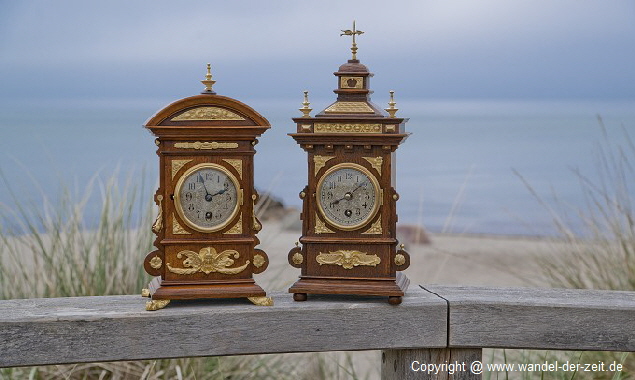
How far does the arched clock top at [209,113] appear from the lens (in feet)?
8.95

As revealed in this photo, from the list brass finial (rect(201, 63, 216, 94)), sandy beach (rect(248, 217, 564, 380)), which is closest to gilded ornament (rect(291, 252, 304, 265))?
brass finial (rect(201, 63, 216, 94))

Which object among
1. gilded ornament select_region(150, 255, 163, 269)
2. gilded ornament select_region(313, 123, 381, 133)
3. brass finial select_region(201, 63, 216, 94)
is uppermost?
brass finial select_region(201, 63, 216, 94)

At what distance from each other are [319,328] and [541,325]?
2.28 ft

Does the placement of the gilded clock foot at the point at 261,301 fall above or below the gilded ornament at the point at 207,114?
below

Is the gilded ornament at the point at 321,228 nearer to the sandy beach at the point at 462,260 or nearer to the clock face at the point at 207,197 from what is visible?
the clock face at the point at 207,197

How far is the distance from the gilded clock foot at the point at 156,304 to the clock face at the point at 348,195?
1.81 ft

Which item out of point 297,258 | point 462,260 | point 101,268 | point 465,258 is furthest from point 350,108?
point 462,260

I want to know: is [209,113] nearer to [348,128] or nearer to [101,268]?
[348,128]

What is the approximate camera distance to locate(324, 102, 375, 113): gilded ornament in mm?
2791

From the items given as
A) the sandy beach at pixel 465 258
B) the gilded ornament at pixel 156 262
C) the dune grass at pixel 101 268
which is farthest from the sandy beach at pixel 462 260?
the gilded ornament at pixel 156 262

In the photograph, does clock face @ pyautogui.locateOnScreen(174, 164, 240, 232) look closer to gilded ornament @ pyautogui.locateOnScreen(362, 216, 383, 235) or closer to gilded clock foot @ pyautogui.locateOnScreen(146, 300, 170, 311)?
gilded clock foot @ pyautogui.locateOnScreen(146, 300, 170, 311)

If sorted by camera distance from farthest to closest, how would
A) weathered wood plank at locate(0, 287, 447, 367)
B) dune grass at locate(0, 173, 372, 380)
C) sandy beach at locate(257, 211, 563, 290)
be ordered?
sandy beach at locate(257, 211, 563, 290)
dune grass at locate(0, 173, 372, 380)
weathered wood plank at locate(0, 287, 447, 367)

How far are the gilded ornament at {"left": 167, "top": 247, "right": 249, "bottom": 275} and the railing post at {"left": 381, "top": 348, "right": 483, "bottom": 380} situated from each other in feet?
2.04

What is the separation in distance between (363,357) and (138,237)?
169 cm
